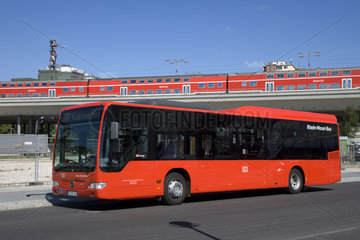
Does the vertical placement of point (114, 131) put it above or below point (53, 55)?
below

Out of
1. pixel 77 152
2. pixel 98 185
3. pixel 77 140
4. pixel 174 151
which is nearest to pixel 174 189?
pixel 174 151

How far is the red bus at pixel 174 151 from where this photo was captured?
1091cm

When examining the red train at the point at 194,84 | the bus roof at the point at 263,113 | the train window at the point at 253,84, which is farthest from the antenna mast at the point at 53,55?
the bus roof at the point at 263,113

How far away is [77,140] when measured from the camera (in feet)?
37.3

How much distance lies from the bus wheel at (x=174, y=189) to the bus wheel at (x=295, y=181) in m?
5.55

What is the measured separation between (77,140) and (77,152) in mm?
357

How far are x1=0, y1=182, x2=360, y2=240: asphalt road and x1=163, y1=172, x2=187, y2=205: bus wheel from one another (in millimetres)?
300

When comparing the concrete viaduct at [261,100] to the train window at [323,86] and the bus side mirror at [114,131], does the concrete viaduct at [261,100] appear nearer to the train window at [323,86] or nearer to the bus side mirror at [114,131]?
the train window at [323,86]

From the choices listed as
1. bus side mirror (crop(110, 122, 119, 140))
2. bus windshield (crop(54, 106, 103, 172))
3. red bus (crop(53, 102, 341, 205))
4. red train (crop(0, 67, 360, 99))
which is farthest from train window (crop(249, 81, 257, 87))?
bus side mirror (crop(110, 122, 119, 140))

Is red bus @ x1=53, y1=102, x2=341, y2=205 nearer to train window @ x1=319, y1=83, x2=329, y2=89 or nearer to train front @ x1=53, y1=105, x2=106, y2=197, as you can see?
train front @ x1=53, y1=105, x2=106, y2=197

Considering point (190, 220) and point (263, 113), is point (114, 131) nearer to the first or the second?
point (190, 220)

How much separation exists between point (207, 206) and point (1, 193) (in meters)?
7.39

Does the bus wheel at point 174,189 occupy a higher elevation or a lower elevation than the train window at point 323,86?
lower

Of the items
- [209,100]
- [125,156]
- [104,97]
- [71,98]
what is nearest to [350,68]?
[209,100]
